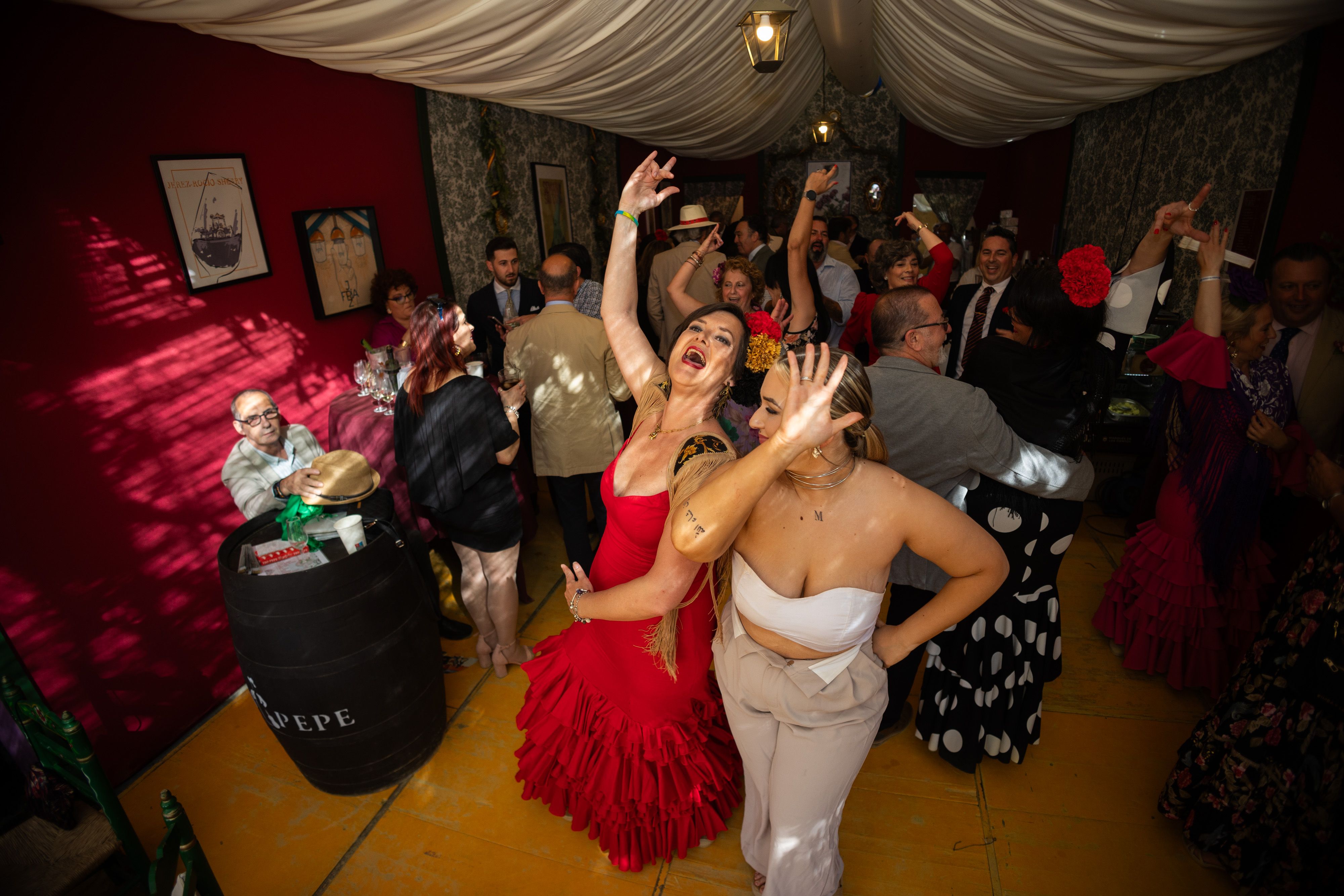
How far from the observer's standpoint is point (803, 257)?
3.38 meters

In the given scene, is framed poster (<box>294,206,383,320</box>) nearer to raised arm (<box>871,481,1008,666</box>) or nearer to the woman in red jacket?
the woman in red jacket

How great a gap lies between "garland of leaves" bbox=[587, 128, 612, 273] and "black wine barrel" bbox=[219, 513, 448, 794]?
5.92 m

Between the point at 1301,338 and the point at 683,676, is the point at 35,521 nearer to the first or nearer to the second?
the point at 683,676

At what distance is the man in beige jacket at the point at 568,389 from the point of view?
343 cm

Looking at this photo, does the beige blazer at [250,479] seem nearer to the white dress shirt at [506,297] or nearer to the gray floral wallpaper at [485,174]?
the white dress shirt at [506,297]

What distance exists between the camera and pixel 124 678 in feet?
8.68

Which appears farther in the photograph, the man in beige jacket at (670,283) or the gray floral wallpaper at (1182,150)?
the man in beige jacket at (670,283)

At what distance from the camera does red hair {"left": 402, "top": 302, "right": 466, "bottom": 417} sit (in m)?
2.64

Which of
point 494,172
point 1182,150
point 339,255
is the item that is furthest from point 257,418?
point 1182,150

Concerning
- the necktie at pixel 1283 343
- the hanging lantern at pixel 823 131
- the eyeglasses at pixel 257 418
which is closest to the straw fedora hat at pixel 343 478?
the eyeglasses at pixel 257 418

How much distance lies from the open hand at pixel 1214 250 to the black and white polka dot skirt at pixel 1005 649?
90 cm

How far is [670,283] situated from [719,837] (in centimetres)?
337

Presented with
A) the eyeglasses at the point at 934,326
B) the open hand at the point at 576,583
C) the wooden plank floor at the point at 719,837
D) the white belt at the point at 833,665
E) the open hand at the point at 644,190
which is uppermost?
the open hand at the point at 644,190

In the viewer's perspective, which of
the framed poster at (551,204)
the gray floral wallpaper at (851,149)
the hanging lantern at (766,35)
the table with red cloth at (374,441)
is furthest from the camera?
the gray floral wallpaper at (851,149)
